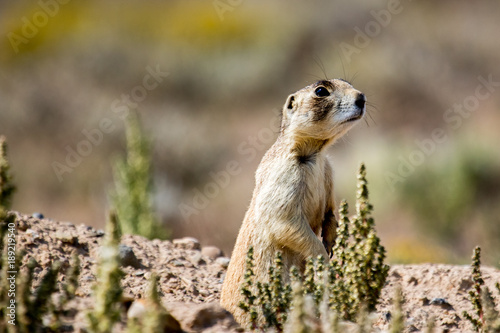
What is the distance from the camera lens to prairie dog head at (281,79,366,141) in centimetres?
607

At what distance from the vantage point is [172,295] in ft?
19.5

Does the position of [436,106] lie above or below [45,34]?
below

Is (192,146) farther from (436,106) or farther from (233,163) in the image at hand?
(436,106)

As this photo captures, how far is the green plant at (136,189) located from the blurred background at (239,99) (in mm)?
1936

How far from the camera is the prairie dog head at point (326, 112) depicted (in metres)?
6.07

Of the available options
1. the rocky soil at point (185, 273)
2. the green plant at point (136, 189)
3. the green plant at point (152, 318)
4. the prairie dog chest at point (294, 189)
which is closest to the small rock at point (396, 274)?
the rocky soil at point (185, 273)

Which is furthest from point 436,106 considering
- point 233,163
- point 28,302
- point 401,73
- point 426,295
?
point 28,302

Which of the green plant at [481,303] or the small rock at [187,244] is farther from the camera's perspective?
the small rock at [187,244]

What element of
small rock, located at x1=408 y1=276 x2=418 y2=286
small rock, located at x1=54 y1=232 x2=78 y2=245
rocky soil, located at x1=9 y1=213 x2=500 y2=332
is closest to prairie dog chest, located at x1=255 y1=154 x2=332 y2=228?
rocky soil, located at x1=9 y1=213 x2=500 y2=332

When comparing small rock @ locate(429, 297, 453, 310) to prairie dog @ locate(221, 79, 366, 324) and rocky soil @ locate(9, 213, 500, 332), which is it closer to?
rocky soil @ locate(9, 213, 500, 332)

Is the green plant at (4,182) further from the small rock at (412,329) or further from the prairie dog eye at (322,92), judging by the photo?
the small rock at (412,329)

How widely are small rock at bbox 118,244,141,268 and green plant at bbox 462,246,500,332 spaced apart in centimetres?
281

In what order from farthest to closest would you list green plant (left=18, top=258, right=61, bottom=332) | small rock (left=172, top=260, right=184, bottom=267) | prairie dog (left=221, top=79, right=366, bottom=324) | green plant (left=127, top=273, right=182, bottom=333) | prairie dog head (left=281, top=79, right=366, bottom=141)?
small rock (left=172, top=260, right=184, bottom=267) < prairie dog head (left=281, top=79, right=366, bottom=141) < prairie dog (left=221, top=79, right=366, bottom=324) < green plant (left=18, top=258, right=61, bottom=332) < green plant (left=127, top=273, right=182, bottom=333)

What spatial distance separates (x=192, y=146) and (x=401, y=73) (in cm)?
745
